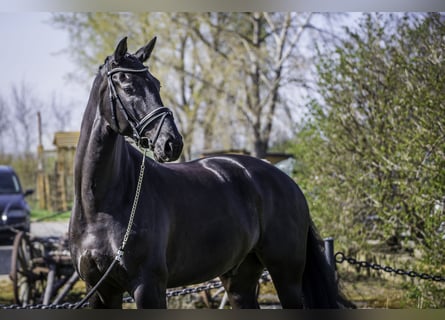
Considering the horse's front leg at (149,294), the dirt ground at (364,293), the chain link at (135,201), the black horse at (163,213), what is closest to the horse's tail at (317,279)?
the black horse at (163,213)

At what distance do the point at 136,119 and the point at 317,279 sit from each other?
5.67ft

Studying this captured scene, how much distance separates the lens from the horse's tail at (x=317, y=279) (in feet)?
13.5

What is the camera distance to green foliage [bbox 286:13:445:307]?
6.49 m

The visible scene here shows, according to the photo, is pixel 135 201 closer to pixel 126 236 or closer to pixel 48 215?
pixel 126 236

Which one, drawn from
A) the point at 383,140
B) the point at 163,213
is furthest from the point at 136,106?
the point at 383,140

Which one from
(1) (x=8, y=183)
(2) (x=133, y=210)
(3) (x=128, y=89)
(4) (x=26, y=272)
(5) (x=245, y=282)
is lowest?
(4) (x=26, y=272)

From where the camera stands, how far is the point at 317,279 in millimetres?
4160

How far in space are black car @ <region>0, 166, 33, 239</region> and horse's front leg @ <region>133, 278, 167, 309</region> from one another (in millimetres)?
8301

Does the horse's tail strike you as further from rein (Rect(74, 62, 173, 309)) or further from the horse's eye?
the horse's eye

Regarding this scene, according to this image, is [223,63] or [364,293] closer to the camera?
[364,293]

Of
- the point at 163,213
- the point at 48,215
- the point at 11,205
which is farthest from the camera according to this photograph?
the point at 48,215

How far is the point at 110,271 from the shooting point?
313 cm

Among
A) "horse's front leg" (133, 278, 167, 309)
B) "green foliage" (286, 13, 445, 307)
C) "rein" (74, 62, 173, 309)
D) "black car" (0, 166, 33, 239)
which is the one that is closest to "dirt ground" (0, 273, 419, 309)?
"green foliage" (286, 13, 445, 307)

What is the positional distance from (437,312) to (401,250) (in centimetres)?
241
